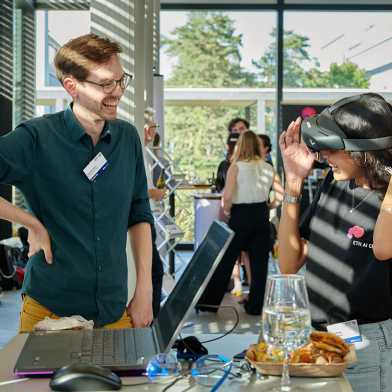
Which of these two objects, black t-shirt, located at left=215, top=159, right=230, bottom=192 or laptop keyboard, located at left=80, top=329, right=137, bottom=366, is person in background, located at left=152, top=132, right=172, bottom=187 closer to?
black t-shirt, located at left=215, top=159, right=230, bottom=192

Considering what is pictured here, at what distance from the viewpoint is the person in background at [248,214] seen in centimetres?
652

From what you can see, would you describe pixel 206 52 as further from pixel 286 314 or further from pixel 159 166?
pixel 286 314

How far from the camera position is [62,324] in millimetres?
1997

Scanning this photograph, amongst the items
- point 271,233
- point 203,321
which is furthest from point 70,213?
point 271,233

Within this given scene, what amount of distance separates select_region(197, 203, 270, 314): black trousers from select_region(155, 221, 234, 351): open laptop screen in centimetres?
459

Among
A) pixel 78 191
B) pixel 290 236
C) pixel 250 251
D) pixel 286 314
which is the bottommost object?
pixel 250 251

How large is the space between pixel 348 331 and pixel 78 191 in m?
0.86

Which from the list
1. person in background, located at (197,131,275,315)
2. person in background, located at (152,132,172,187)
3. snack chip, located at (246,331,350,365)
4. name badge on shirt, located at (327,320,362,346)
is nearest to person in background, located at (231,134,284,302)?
person in background, located at (197,131,275,315)

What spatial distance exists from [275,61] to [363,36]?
1461 millimetres

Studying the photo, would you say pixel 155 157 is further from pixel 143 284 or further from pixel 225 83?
pixel 225 83

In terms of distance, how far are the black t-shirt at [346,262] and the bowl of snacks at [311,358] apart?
0.30m

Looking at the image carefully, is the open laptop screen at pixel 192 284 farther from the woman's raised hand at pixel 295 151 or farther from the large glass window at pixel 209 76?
the large glass window at pixel 209 76

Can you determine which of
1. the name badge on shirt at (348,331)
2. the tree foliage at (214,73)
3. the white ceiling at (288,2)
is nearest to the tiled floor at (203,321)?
the name badge on shirt at (348,331)

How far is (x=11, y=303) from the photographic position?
7156mm
